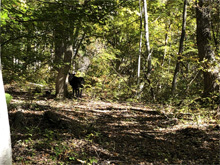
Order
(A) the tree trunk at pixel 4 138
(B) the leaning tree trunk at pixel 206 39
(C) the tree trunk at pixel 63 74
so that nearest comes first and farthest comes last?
1. (A) the tree trunk at pixel 4 138
2. (B) the leaning tree trunk at pixel 206 39
3. (C) the tree trunk at pixel 63 74

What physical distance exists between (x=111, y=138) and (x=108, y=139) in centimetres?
13

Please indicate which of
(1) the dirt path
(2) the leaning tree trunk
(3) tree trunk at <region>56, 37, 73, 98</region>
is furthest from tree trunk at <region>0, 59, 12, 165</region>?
(3) tree trunk at <region>56, 37, 73, 98</region>

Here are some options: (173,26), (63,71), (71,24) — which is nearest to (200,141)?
(71,24)

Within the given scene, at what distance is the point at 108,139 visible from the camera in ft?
17.2

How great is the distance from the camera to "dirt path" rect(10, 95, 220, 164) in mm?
4098

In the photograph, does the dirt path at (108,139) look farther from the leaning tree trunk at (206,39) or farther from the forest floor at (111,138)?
the leaning tree trunk at (206,39)

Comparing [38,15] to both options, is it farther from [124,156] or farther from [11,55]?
[124,156]

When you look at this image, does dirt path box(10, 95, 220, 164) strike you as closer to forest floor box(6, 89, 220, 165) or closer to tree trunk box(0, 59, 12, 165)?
forest floor box(6, 89, 220, 165)

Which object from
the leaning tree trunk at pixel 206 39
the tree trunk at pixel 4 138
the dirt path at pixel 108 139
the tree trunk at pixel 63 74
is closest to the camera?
the tree trunk at pixel 4 138

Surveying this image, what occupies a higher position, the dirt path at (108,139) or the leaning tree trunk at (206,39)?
the leaning tree trunk at (206,39)

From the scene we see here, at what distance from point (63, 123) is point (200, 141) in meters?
4.19

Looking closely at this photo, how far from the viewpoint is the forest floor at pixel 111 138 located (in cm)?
411

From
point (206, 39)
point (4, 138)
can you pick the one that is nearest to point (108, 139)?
point (4, 138)

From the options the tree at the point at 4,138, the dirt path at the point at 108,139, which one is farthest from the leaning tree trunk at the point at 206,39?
the tree at the point at 4,138
